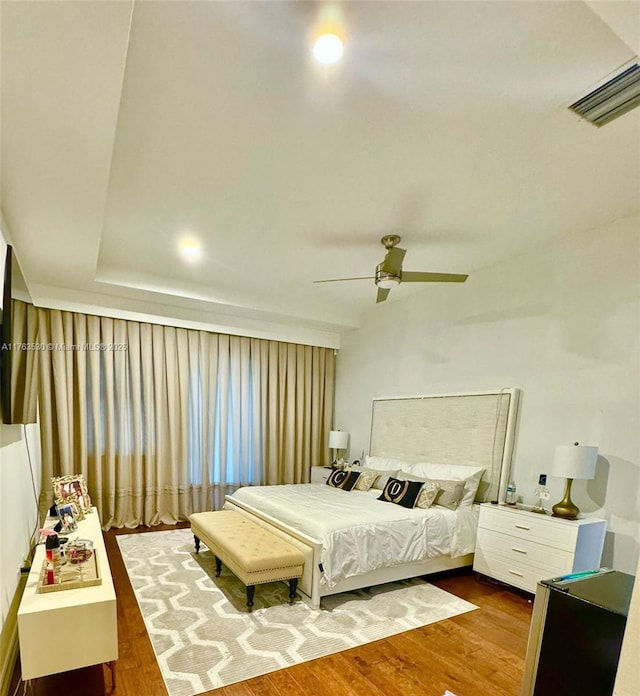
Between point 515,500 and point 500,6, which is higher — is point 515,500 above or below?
below

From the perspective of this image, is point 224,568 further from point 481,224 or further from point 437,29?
point 437,29

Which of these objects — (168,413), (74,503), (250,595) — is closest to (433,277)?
(250,595)

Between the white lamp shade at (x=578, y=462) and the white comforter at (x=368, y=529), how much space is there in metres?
1.02

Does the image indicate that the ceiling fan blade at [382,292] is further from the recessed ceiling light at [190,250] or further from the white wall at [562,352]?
the recessed ceiling light at [190,250]

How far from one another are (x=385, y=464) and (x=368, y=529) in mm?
1623

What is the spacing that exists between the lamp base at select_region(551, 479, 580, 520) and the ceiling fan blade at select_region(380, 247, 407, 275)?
2018 mm

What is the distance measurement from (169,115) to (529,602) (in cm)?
402

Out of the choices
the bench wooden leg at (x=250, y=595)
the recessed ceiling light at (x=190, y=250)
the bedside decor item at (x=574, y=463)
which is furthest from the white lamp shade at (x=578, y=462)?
the recessed ceiling light at (x=190, y=250)

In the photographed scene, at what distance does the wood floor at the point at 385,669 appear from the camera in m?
1.95

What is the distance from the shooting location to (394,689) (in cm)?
198

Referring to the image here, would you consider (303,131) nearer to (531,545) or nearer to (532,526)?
(532,526)

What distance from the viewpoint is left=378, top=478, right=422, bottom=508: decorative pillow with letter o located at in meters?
3.52

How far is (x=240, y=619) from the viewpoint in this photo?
2.58 metres

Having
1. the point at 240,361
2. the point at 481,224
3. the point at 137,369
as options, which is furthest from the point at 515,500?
→ the point at 137,369
